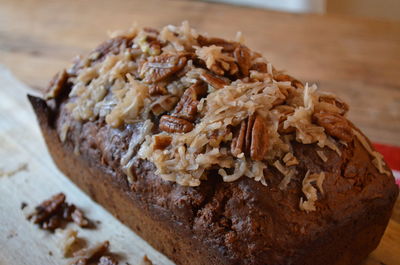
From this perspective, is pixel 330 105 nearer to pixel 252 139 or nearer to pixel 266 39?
pixel 252 139

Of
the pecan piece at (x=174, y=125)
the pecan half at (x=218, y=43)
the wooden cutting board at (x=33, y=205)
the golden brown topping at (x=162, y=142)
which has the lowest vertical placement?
the wooden cutting board at (x=33, y=205)

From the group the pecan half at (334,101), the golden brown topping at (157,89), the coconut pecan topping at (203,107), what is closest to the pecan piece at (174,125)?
the coconut pecan topping at (203,107)

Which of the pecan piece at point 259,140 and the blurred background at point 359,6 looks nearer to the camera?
the pecan piece at point 259,140

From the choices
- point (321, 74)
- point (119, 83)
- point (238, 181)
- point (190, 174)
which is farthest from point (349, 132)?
point (321, 74)

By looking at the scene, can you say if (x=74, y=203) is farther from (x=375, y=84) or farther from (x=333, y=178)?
(x=375, y=84)

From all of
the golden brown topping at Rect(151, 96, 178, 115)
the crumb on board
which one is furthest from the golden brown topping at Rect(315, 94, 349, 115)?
the crumb on board

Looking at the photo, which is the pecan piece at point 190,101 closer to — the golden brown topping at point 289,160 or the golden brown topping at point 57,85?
the golden brown topping at point 289,160
